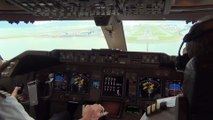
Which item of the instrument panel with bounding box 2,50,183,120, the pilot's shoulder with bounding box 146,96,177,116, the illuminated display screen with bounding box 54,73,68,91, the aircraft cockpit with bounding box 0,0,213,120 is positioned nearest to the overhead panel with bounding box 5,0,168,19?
the pilot's shoulder with bounding box 146,96,177,116

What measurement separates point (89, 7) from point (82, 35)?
2.44m

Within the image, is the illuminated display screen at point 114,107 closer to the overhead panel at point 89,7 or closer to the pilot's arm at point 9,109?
the overhead panel at point 89,7

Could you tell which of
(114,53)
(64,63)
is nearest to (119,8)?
(114,53)

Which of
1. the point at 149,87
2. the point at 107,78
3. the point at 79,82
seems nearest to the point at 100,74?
the point at 107,78

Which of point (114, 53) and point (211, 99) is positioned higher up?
point (114, 53)

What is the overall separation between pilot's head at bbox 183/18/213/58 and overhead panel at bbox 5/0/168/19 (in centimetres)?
64

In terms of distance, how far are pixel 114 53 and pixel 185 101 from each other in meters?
2.08

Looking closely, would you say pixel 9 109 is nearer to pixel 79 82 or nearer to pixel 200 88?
pixel 200 88

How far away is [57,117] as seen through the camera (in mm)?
3217

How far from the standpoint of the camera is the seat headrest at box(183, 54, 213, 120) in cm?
126

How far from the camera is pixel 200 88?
1265mm

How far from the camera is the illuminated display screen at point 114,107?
11.1 feet

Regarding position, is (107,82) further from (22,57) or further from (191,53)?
(191,53)

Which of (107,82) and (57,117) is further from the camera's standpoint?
(107,82)
